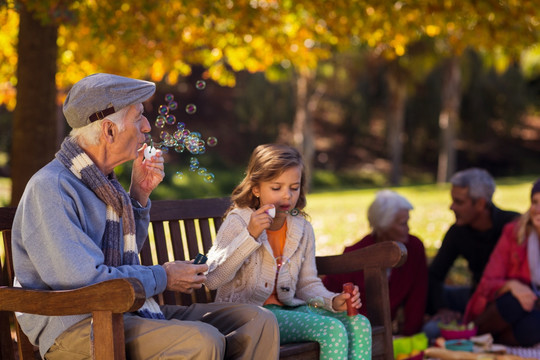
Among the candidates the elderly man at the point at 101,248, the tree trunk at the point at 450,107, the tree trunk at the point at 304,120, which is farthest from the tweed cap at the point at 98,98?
the tree trunk at the point at 450,107

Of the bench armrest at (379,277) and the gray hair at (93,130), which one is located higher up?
the gray hair at (93,130)

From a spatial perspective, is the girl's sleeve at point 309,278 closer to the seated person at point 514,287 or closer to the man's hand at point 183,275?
the man's hand at point 183,275

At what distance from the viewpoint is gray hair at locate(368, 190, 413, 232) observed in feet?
16.0

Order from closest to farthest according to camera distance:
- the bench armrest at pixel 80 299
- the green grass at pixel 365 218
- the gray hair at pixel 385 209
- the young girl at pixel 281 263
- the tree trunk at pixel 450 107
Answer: the bench armrest at pixel 80 299
the young girl at pixel 281 263
the gray hair at pixel 385 209
the green grass at pixel 365 218
the tree trunk at pixel 450 107

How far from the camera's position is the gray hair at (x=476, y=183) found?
5461 mm

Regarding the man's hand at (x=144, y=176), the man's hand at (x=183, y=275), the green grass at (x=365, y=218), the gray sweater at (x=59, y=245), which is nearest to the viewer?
the gray sweater at (x=59, y=245)

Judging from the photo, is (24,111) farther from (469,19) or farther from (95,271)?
(469,19)

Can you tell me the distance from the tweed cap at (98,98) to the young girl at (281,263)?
0.85m

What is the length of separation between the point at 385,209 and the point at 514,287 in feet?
3.29

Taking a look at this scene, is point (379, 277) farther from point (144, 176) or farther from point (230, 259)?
point (144, 176)

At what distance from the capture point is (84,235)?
8.54 ft

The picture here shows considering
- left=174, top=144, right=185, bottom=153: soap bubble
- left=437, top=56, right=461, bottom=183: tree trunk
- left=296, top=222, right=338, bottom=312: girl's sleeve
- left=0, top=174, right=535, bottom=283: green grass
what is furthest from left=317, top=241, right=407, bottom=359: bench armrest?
left=437, top=56, right=461, bottom=183: tree trunk

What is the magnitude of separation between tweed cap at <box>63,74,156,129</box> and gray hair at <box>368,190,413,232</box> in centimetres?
246

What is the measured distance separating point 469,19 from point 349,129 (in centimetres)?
2830
